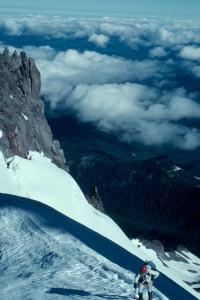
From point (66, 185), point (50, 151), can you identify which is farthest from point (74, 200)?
point (50, 151)

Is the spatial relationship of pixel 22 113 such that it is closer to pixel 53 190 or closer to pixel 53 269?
pixel 53 190

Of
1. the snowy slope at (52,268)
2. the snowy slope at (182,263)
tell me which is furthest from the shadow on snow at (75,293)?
the snowy slope at (182,263)

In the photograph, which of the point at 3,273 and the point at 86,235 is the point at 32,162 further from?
the point at 3,273

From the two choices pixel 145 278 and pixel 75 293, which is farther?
pixel 75 293

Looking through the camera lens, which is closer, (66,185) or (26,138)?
(66,185)

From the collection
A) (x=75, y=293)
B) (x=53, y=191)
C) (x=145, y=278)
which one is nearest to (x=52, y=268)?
(x=75, y=293)

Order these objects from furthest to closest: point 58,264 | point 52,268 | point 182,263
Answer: point 182,263
point 58,264
point 52,268
